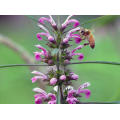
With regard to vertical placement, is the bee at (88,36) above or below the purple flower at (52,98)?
above

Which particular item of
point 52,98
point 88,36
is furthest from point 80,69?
point 52,98

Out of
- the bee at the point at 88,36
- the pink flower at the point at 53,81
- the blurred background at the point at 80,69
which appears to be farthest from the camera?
the blurred background at the point at 80,69

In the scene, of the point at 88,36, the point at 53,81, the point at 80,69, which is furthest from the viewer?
the point at 80,69

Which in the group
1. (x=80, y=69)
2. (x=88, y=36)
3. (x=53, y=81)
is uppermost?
(x=88, y=36)

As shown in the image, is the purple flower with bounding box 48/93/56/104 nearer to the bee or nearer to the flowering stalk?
the flowering stalk

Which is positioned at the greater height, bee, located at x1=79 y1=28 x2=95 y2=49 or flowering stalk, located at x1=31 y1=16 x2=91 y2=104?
bee, located at x1=79 y1=28 x2=95 y2=49

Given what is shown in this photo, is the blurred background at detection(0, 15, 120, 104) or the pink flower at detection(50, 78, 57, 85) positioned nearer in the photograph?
the pink flower at detection(50, 78, 57, 85)

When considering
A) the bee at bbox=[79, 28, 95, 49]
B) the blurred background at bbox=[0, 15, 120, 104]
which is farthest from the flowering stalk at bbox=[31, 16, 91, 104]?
the blurred background at bbox=[0, 15, 120, 104]

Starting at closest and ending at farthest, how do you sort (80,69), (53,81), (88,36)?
(53,81)
(88,36)
(80,69)

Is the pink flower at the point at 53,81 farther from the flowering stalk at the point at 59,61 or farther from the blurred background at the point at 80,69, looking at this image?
the blurred background at the point at 80,69

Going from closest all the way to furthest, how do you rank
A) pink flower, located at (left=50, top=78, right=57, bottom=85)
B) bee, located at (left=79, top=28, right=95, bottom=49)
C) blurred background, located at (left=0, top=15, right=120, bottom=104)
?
pink flower, located at (left=50, top=78, right=57, bottom=85) → bee, located at (left=79, top=28, right=95, bottom=49) → blurred background, located at (left=0, top=15, right=120, bottom=104)

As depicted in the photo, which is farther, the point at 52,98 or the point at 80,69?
the point at 80,69

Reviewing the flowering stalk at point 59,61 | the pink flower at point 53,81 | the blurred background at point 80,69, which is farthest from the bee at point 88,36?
the blurred background at point 80,69

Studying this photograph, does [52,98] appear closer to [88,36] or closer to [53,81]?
[53,81]
